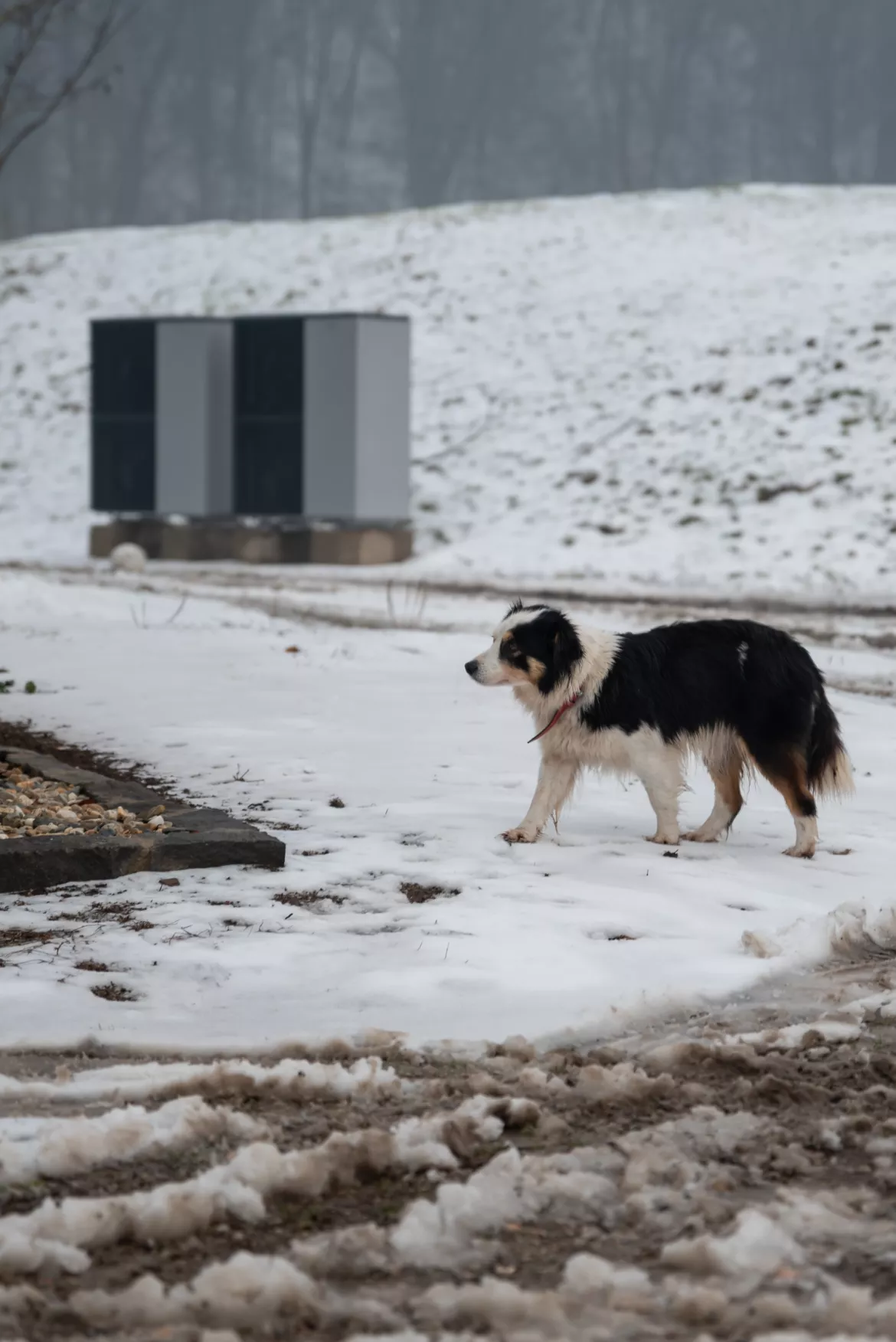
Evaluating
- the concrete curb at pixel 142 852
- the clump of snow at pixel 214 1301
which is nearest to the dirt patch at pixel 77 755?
the concrete curb at pixel 142 852

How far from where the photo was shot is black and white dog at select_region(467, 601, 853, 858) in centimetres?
643

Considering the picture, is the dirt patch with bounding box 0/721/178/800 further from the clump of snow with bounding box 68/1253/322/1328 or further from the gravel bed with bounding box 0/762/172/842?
the clump of snow with bounding box 68/1253/322/1328

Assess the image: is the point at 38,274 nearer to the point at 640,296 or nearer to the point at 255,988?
the point at 640,296

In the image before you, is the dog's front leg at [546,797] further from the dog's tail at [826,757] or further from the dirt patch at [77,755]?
the dirt patch at [77,755]

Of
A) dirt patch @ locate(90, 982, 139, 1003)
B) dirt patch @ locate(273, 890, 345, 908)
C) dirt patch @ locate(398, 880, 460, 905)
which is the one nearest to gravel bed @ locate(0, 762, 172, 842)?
dirt patch @ locate(273, 890, 345, 908)

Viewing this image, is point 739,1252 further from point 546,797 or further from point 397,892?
point 546,797

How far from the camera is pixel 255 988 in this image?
4.64 m

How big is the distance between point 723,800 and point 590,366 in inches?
832

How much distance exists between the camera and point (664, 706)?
6492 millimetres

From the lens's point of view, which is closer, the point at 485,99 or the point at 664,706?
the point at 664,706

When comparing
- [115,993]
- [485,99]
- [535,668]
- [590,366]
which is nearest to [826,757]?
[535,668]

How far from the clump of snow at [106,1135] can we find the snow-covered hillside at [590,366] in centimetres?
1610

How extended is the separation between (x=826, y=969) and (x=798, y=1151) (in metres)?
1.55

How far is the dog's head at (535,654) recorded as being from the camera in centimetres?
641
